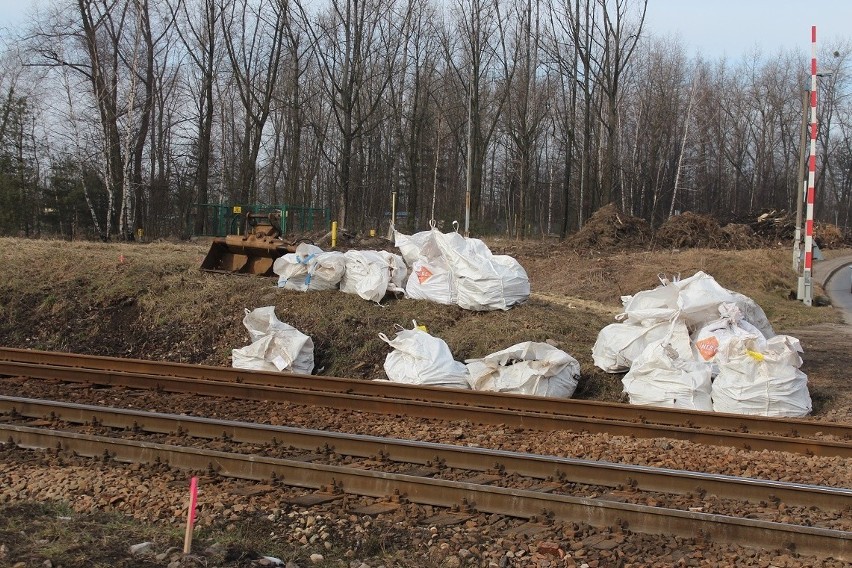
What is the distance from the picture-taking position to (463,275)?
11.4 m

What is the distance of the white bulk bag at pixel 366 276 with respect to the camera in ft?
38.7

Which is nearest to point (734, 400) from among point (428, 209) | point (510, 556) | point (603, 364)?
point (603, 364)

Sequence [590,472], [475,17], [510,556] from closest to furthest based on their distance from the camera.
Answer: [510,556] → [590,472] → [475,17]

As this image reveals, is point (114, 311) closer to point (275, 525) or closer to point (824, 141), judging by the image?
point (275, 525)

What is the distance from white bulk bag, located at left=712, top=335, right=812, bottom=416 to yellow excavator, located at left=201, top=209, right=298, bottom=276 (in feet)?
27.0

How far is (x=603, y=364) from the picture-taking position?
947cm

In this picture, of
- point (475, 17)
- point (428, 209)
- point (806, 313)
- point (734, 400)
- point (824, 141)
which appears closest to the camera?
point (734, 400)

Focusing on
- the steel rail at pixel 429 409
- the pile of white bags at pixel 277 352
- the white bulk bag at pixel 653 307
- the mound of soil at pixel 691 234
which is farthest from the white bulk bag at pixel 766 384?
the mound of soil at pixel 691 234

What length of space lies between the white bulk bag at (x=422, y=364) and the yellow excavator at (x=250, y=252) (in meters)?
5.01

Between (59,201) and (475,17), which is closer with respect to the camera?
(59,201)

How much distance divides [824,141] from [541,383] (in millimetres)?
58981

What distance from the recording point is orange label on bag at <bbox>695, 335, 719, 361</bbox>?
8.57m

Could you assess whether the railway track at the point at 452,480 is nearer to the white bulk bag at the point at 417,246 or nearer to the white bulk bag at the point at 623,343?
the white bulk bag at the point at 623,343

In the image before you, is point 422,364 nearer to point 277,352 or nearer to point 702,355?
point 277,352
